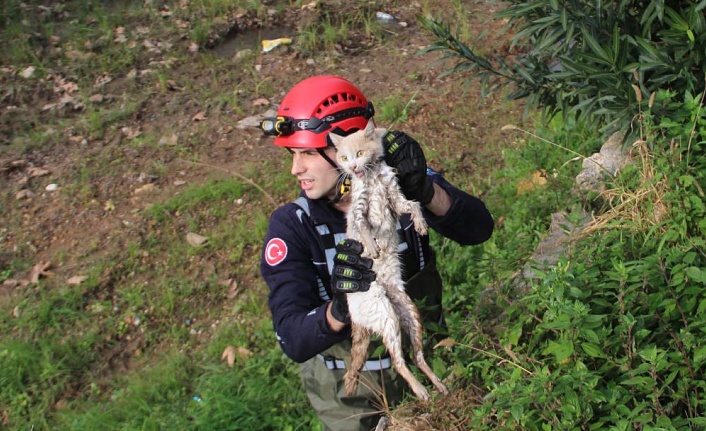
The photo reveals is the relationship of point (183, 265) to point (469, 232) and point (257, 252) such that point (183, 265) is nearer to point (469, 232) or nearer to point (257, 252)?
point (257, 252)

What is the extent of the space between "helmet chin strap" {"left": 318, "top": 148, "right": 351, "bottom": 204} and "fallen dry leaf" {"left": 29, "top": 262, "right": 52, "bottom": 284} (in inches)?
167

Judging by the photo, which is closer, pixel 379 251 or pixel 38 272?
pixel 379 251

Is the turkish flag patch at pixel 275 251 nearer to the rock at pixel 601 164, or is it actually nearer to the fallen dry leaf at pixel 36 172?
the rock at pixel 601 164

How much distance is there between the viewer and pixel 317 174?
134 inches

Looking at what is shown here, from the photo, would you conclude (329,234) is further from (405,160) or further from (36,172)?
(36,172)

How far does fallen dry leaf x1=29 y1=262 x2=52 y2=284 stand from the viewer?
6.54 meters

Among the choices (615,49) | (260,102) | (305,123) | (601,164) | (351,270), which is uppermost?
(615,49)

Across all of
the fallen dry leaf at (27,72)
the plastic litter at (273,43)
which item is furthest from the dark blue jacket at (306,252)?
the fallen dry leaf at (27,72)

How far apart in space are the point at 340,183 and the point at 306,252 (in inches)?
19.2

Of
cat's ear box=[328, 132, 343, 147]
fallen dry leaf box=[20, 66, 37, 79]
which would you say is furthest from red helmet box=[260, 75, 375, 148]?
fallen dry leaf box=[20, 66, 37, 79]

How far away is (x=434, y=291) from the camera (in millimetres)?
3824

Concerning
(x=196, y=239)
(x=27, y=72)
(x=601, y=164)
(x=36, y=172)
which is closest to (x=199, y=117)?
(x=36, y=172)

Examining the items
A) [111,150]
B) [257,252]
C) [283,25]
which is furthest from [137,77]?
[257,252]

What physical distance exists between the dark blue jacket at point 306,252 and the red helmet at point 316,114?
338mm
